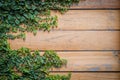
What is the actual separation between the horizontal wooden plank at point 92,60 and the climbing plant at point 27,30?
1.7 inches

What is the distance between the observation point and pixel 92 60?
135 centimetres

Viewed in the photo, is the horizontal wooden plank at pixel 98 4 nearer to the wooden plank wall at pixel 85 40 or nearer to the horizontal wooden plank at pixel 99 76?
the wooden plank wall at pixel 85 40

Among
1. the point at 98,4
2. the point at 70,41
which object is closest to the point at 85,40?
the point at 70,41

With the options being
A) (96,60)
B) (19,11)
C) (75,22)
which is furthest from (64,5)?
(96,60)

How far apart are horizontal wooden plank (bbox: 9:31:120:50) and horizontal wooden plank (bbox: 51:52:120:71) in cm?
Result: 3

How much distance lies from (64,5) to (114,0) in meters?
0.27

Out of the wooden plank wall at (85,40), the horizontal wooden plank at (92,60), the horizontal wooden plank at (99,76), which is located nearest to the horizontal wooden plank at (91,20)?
the wooden plank wall at (85,40)

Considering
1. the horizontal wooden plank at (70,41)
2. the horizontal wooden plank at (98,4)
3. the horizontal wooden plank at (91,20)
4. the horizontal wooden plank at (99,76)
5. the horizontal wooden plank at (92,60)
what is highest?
the horizontal wooden plank at (98,4)

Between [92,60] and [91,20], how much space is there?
0.21 m

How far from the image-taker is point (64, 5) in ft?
4.40

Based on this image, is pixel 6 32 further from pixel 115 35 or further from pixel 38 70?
pixel 115 35

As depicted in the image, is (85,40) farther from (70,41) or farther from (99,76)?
(99,76)

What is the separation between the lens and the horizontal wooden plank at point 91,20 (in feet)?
4.42

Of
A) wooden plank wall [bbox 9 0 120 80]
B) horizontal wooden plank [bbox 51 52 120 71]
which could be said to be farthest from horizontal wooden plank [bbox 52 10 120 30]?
horizontal wooden plank [bbox 51 52 120 71]
